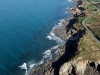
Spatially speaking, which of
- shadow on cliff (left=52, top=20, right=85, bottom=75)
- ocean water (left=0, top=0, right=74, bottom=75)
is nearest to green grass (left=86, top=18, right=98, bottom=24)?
shadow on cliff (left=52, top=20, right=85, bottom=75)

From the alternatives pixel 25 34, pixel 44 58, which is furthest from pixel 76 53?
pixel 25 34

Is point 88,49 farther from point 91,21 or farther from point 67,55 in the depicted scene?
point 91,21

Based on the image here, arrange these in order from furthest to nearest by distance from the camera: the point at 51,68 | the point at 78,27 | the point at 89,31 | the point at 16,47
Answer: the point at 78,27 → the point at 89,31 → the point at 16,47 → the point at 51,68

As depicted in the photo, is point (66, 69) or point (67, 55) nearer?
point (66, 69)

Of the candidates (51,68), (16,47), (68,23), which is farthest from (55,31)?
(51,68)

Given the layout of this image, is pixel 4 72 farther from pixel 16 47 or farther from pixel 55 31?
pixel 55 31

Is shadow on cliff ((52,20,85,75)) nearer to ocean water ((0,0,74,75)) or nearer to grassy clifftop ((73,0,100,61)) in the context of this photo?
grassy clifftop ((73,0,100,61))

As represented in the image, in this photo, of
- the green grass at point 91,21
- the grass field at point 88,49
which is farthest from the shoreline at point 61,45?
the green grass at point 91,21
